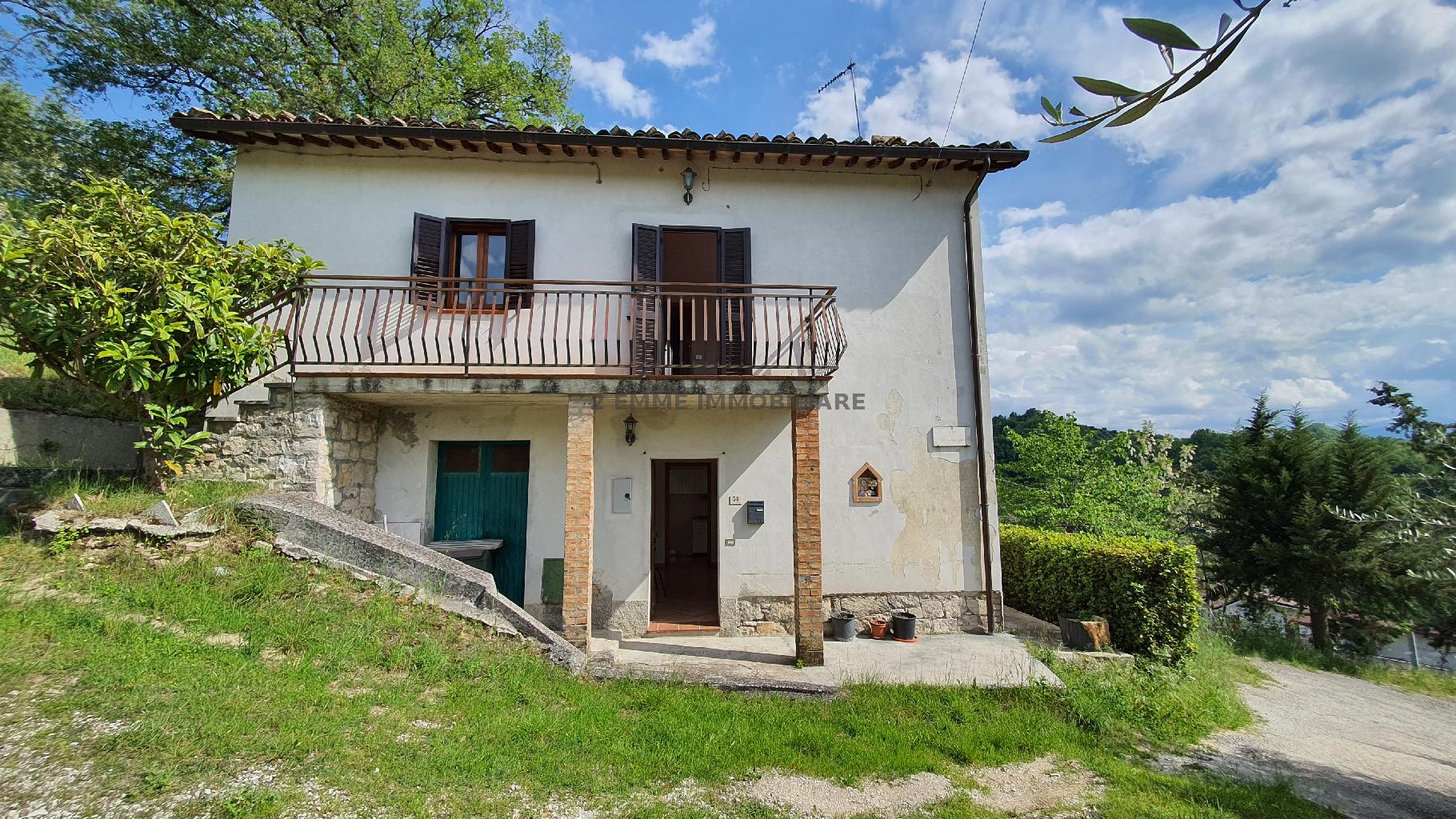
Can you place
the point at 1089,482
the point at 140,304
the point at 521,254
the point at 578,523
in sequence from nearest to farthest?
the point at 140,304, the point at 578,523, the point at 521,254, the point at 1089,482

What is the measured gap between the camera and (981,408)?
26.4 feet

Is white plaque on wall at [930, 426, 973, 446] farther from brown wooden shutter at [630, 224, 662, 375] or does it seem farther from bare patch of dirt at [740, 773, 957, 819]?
bare patch of dirt at [740, 773, 957, 819]

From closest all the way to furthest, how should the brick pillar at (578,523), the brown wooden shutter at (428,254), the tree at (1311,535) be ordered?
the brick pillar at (578,523) < the brown wooden shutter at (428,254) < the tree at (1311,535)

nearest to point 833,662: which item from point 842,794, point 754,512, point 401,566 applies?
point 754,512

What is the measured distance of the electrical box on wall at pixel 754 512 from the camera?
766 centimetres

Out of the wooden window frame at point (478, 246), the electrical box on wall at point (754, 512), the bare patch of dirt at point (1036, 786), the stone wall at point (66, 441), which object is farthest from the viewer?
the wooden window frame at point (478, 246)

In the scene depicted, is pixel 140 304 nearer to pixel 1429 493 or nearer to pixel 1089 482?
pixel 1429 493

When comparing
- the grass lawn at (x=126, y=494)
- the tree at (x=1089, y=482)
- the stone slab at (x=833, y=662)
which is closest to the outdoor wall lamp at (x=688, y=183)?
the stone slab at (x=833, y=662)

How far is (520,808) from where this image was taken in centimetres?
343

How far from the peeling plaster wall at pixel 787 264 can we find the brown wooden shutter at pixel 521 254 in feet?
0.47

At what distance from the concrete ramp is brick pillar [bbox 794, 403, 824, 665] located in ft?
7.57

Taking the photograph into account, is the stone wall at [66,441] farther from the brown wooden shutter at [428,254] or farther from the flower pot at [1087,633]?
the flower pot at [1087,633]

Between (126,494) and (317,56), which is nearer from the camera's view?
(126,494)

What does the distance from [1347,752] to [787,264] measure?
789 centimetres
